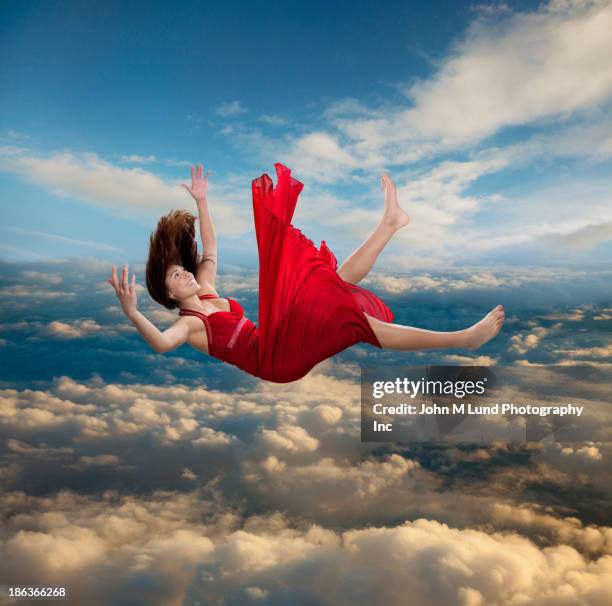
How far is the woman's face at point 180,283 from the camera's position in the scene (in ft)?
13.4

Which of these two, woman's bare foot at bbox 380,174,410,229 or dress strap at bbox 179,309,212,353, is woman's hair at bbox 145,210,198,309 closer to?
dress strap at bbox 179,309,212,353

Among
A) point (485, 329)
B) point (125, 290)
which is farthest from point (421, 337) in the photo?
point (125, 290)

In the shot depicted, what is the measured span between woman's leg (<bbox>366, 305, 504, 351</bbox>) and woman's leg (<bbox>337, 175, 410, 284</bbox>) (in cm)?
39

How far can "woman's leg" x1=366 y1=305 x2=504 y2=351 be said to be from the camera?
3.95 m

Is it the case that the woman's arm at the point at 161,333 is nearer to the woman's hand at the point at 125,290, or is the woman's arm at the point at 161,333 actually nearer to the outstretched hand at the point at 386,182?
the woman's hand at the point at 125,290

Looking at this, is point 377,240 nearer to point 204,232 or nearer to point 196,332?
point 204,232

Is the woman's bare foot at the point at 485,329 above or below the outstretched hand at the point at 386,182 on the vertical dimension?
below

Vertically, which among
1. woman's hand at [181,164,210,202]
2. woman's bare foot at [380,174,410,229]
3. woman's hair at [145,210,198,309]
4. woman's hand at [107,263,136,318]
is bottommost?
woman's hand at [107,263,136,318]

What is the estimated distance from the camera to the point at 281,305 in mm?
3926

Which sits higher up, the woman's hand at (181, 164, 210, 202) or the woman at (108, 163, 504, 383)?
the woman's hand at (181, 164, 210, 202)

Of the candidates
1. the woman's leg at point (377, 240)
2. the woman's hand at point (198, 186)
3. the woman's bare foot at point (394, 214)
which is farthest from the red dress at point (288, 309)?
the woman's hand at point (198, 186)

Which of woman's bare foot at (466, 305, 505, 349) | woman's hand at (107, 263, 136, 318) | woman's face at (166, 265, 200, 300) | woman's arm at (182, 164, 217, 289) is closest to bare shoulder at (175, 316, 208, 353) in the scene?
woman's face at (166, 265, 200, 300)

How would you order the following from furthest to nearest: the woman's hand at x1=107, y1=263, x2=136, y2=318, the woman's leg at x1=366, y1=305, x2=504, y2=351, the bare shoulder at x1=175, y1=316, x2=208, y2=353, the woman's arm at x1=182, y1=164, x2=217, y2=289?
1. the woman's arm at x1=182, y1=164, x2=217, y2=289
2. the bare shoulder at x1=175, y1=316, x2=208, y2=353
3. the woman's leg at x1=366, y1=305, x2=504, y2=351
4. the woman's hand at x1=107, y1=263, x2=136, y2=318

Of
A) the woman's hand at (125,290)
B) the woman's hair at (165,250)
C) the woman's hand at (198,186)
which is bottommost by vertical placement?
the woman's hand at (125,290)
